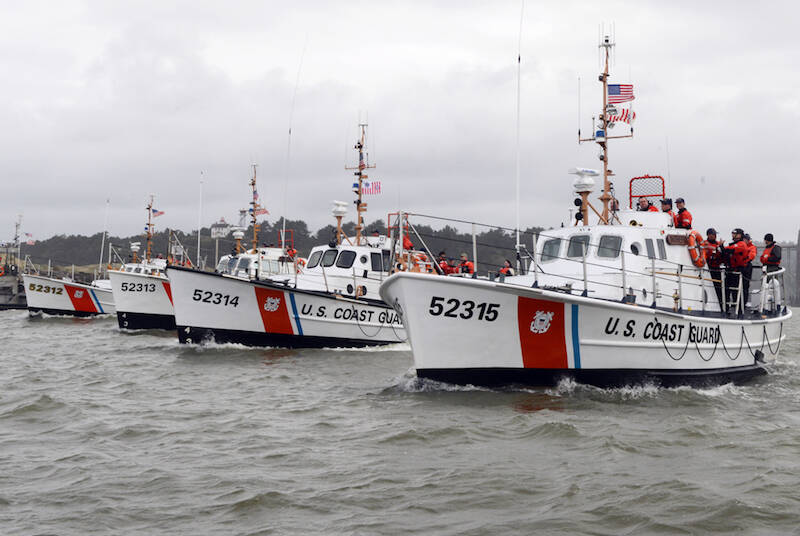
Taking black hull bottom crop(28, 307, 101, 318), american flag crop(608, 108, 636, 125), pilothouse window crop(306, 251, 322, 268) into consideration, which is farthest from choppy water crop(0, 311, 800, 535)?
black hull bottom crop(28, 307, 101, 318)

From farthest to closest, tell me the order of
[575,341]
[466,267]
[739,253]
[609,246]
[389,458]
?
[466,267], [739,253], [609,246], [575,341], [389,458]

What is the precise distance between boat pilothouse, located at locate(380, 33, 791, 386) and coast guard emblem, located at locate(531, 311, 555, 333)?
0.01 m

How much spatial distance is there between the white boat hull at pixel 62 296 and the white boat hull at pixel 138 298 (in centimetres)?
923

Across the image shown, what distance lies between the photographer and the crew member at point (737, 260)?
1356 cm

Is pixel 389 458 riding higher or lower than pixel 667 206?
lower

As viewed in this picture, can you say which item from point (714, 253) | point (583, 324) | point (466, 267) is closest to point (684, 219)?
point (714, 253)

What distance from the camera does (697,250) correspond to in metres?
13.8

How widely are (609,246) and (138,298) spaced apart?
63.1ft

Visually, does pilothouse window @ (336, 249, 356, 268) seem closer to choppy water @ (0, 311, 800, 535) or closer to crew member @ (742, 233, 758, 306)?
choppy water @ (0, 311, 800, 535)

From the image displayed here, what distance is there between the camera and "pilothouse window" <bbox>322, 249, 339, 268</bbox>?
21.0 meters

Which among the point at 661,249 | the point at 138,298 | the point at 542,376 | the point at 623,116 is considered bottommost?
the point at 542,376

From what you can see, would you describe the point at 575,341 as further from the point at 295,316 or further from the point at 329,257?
the point at 329,257

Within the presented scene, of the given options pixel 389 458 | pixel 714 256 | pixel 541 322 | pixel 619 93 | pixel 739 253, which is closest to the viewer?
pixel 389 458

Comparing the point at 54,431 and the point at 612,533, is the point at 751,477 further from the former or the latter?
the point at 54,431
